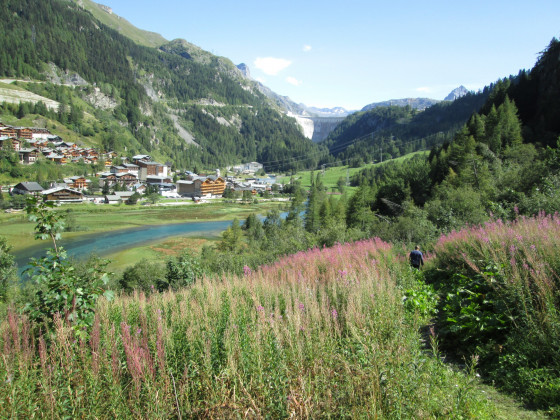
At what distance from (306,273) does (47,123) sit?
139 meters

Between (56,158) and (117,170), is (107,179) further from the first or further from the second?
(56,158)

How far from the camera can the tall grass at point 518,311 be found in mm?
3613

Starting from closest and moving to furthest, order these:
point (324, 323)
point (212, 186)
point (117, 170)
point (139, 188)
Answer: point (324, 323) < point (139, 188) < point (117, 170) < point (212, 186)

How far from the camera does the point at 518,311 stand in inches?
165

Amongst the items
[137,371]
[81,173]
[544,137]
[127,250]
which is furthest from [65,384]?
[81,173]

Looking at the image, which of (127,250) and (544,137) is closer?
(544,137)

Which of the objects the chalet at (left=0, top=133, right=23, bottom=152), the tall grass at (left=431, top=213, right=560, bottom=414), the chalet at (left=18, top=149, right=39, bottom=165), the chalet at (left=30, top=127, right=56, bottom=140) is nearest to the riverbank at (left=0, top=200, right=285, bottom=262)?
the chalet at (left=18, top=149, right=39, bottom=165)

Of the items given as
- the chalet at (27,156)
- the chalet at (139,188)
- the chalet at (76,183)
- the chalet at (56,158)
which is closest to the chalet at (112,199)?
the chalet at (76,183)

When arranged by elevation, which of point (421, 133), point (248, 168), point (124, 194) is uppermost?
point (421, 133)

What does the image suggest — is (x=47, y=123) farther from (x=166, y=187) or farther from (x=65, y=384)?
(x=65, y=384)

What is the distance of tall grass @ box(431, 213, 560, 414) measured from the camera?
3613 mm

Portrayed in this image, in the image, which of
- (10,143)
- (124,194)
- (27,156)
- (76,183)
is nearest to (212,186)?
(124,194)

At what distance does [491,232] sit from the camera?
6168mm

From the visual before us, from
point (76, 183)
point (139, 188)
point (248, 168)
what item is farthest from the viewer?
point (248, 168)
